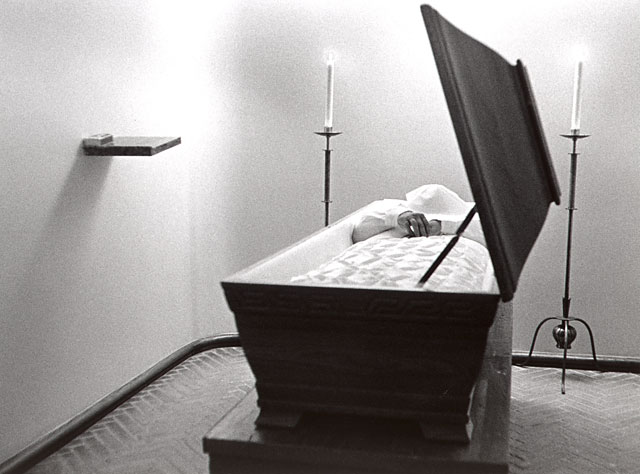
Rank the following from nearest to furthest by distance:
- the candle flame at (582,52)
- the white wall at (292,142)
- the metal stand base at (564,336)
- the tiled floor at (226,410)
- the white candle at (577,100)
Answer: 1. the tiled floor at (226,410)
2. the white wall at (292,142)
3. the white candle at (577,100)
4. the metal stand base at (564,336)
5. the candle flame at (582,52)

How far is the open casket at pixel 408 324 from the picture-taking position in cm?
200

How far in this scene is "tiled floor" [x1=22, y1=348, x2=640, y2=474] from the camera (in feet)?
12.1

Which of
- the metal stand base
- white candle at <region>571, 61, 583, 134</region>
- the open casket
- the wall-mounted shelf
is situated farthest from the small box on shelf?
the metal stand base

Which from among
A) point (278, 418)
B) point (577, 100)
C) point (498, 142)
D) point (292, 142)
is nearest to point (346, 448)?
point (278, 418)

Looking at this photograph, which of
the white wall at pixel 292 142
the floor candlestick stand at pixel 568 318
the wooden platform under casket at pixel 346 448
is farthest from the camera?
the floor candlestick stand at pixel 568 318

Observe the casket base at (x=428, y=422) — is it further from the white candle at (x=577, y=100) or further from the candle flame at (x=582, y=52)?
the candle flame at (x=582, y=52)

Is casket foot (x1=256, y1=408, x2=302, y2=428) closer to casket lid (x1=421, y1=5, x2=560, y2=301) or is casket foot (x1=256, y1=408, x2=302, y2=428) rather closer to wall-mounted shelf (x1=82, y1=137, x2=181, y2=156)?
casket lid (x1=421, y1=5, x2=560, y2=301)

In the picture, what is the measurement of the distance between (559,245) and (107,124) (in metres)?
2.78

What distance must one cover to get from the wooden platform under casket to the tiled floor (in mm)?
1445

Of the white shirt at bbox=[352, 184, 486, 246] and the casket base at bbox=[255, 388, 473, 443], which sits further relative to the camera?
the white shirt at bbox=[352, 184, 486, 246]

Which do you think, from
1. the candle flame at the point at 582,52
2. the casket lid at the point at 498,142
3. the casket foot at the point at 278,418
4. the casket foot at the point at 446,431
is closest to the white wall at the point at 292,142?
the candle flame at the point at 582,52

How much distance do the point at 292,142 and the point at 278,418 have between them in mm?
3418

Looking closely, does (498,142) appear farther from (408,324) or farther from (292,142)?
Result: (292,142)

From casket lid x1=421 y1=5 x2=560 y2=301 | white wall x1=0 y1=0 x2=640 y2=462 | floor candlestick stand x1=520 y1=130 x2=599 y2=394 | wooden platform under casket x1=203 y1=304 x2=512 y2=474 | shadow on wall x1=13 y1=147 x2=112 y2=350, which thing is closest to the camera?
casket lid x1=421 y1=5 x2=560 y2=301
